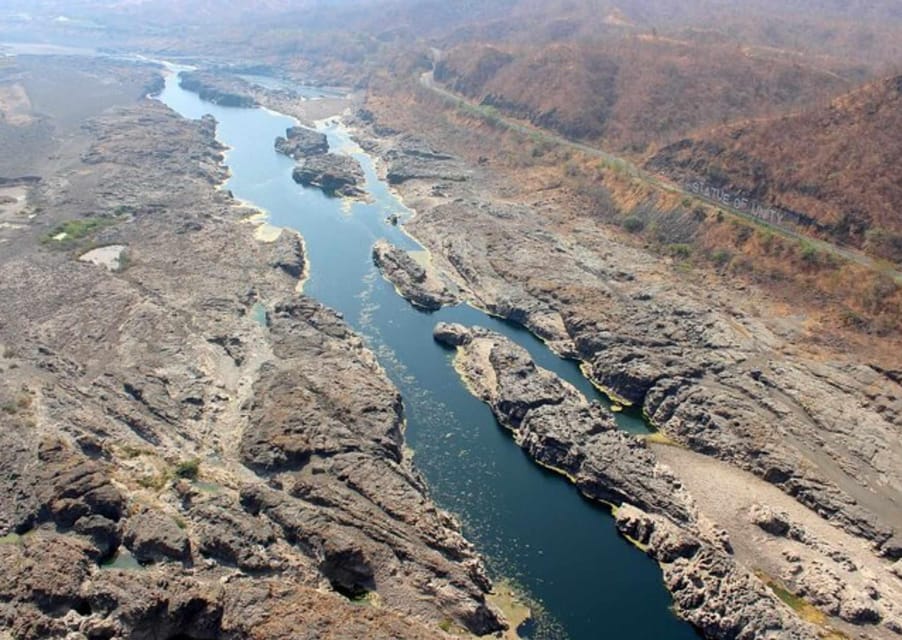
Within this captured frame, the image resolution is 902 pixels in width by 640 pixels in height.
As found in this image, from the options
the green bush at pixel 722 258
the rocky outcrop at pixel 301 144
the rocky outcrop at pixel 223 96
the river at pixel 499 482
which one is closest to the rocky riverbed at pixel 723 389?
the river at pixel 499 482

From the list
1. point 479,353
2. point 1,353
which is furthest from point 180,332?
point 479,353

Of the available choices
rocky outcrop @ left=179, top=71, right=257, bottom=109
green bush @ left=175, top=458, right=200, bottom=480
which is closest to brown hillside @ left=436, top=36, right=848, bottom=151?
rocky outcrop @ left=179, top=71, right=257, bottom=109

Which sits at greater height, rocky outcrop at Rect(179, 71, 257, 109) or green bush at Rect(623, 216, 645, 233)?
green bush at Rect(623, 216, 645, 233)

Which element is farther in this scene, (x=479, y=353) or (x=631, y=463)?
(x=479, y=353)

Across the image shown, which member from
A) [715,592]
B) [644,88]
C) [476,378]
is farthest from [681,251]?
[715,592]

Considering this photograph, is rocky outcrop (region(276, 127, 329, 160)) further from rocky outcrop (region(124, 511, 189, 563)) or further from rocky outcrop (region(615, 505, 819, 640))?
rocky outcrop (region(615, 505, 819, 640))

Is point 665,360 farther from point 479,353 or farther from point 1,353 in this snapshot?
point 1,353

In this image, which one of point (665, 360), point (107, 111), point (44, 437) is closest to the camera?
point (44, 437)
